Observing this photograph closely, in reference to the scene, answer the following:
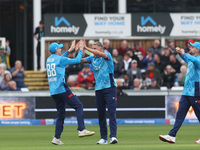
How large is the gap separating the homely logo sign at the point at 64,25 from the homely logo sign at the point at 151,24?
2236mm

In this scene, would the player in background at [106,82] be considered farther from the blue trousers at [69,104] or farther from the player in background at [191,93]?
the player in background at [191,93]

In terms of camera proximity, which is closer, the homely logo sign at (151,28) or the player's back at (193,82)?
the player's back at (193,82)

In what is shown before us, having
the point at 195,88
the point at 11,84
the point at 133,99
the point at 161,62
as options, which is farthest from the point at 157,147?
the point at 161,62

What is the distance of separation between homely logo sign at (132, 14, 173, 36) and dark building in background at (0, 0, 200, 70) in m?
7.42

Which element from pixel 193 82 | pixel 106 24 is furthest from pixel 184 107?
pixel 106 24

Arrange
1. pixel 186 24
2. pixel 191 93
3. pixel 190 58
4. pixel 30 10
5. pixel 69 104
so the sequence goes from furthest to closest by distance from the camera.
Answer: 1. pixel 30 10
2. pixel 186 24
3. pixel 69 104
4. pixel 191 93
5. pixel 190 58

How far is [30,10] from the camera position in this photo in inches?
1276

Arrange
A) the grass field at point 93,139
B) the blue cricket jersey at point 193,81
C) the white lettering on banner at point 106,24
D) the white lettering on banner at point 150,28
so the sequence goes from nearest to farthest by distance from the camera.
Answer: the grass field at point 93,139, the blue cricket jersey at point 193,81, the white lettering on banner at point 106,24, the white lettering on banner at point 150,28

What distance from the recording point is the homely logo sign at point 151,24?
24672 mm

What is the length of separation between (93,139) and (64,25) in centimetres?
1191

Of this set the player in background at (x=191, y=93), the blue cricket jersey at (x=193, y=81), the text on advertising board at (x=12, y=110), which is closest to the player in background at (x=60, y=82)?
the player in background at (x=191, y=93)

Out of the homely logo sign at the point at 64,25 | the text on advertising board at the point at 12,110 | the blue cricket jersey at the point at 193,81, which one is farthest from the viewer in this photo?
the homely logo sign at the point at 64,25

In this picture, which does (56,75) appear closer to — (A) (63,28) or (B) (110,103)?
(B) (110,103)

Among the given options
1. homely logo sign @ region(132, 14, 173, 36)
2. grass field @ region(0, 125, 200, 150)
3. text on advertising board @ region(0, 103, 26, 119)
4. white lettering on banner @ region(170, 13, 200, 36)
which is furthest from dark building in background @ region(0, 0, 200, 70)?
grass field @ region(0, 125, 200, 150)
